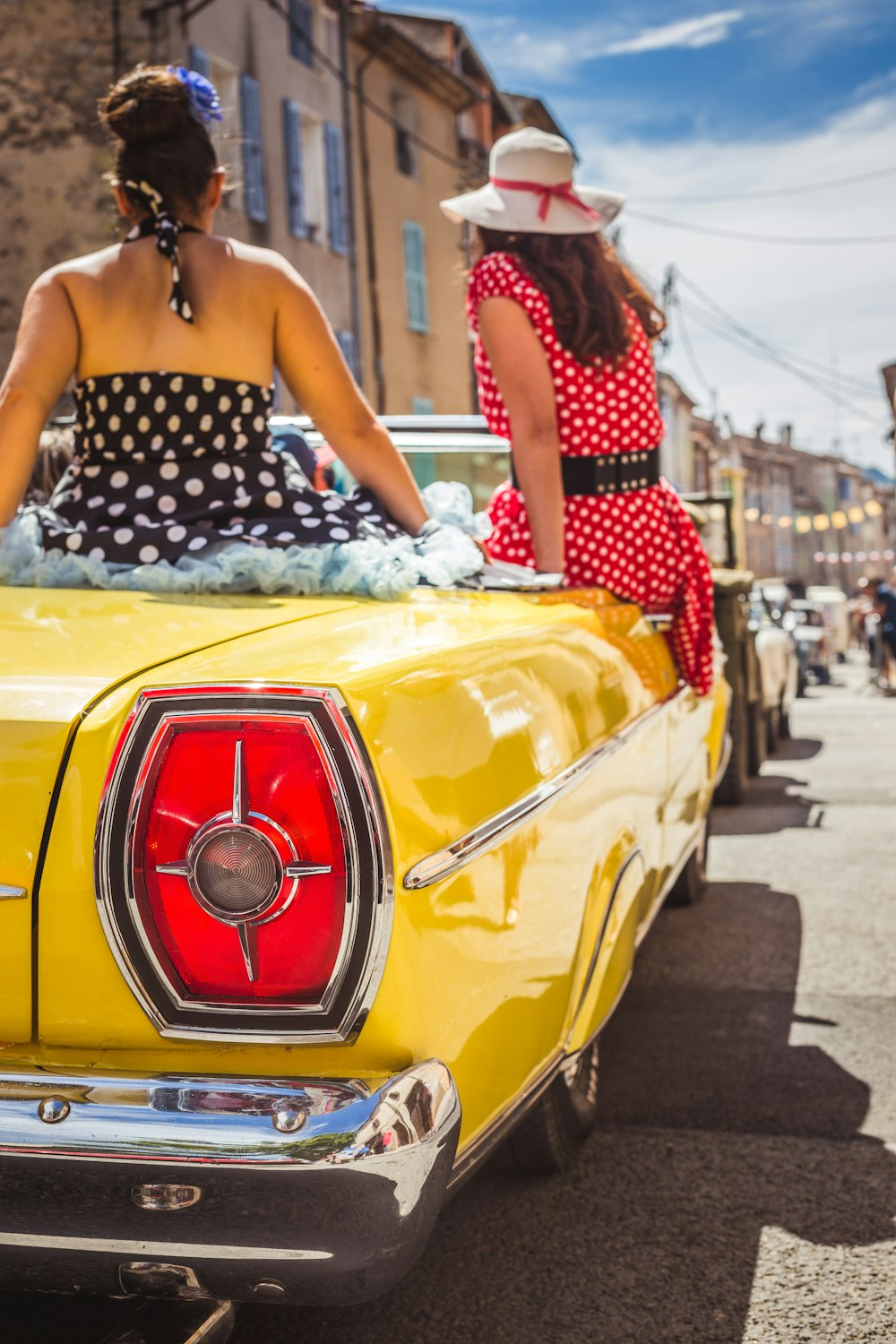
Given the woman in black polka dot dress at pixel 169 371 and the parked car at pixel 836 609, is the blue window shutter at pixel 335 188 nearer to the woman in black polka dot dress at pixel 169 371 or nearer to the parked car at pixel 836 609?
the woman in black polka dot dress at pixel 169 371

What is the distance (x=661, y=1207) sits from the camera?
2.60 metres

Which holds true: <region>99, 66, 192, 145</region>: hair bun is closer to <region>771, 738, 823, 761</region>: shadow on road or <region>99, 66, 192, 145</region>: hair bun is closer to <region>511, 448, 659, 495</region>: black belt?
<region>511, 448, 659, 495</region>: black belt

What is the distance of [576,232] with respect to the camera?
3.26 meters

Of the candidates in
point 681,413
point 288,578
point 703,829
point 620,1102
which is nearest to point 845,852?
point 703,829

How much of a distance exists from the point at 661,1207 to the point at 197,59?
16081 mm

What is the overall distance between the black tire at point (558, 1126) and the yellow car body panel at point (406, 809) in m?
0.29

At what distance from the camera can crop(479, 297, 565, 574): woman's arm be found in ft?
10.3

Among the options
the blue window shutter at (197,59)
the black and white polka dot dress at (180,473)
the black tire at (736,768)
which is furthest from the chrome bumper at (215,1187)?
the blue window shutter at (197,59)

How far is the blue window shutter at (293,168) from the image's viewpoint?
18547mm

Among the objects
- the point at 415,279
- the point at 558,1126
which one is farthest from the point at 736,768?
the point at 415,279

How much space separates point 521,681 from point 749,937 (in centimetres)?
298

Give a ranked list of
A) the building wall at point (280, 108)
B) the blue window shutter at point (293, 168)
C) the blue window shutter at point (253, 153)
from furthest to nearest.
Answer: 1. the blue window shutter at point (293, 168)
2. the blue window shutter at point (253, 153)
3. the building wall at point (280, 108)

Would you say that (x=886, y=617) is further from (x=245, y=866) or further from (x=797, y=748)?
(x=245, y=866)

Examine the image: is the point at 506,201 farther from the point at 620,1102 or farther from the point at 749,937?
the point at 749,937
